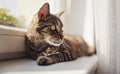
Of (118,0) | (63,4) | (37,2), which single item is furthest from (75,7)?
(118,0)

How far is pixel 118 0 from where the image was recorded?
3.27ft

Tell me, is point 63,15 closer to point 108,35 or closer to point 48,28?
point 108,35

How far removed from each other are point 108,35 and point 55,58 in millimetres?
400

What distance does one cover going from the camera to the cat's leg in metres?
0.72

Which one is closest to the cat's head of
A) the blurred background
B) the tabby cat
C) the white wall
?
the tabby cat

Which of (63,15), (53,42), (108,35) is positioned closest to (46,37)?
(53,42)

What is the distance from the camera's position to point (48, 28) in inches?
32.1

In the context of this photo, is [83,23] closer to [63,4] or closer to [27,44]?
[63,4]

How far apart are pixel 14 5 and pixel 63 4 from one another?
14.7 inches

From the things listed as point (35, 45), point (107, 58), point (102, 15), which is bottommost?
point (107, 58)

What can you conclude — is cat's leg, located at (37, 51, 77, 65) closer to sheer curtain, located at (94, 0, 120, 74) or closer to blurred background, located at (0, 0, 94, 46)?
sheer curtain, located at (94, 0, 120, 74)

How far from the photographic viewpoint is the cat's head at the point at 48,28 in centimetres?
81

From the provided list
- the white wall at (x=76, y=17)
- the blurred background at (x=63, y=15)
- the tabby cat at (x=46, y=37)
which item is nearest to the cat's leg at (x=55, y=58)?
the tabby cat at (x=46, y=37)

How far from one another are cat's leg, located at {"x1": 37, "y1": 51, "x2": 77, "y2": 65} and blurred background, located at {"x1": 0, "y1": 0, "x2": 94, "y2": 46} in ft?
1.16
